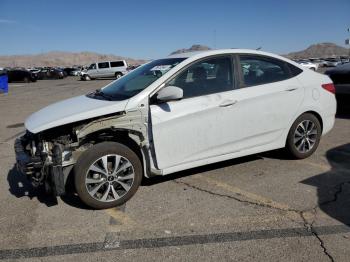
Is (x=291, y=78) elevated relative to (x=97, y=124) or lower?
elevated

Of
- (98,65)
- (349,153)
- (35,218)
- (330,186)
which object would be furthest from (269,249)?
(98,65)

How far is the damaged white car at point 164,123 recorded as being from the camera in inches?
163

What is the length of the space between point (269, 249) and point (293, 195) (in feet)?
4.37

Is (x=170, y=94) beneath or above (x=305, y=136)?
above

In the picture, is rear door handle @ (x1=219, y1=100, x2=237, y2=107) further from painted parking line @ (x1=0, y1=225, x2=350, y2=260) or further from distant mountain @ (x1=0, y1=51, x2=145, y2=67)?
distant mountain @ (x1=0, y1=51, x2=145, y2=67)

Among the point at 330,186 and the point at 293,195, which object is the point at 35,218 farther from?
the point at 330,186

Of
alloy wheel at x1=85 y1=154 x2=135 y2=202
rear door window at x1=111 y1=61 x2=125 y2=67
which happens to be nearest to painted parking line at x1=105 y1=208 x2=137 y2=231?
alloy wheel at x1=85 y1=154 x2=135 y2=202

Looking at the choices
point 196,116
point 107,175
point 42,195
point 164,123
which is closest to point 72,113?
point 107,175

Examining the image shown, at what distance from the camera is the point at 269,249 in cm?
329

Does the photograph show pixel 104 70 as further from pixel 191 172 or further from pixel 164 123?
pixel 164 123

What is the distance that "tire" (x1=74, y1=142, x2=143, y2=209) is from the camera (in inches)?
159

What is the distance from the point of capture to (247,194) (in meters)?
4.53

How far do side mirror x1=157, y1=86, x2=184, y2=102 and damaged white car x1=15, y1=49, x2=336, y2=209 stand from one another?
0.04ft

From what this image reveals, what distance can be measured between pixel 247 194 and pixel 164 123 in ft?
4.30
